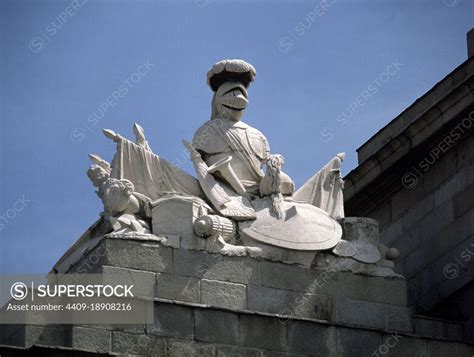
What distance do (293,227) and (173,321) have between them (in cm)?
310

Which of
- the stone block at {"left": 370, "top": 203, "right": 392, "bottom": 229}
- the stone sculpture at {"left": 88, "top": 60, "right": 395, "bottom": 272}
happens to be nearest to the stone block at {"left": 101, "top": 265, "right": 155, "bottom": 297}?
the stone sculpture at {"left": 88, "top": 60, "right": 395, "bottom": 272}

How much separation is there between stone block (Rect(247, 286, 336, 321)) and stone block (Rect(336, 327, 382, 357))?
53 centimetres

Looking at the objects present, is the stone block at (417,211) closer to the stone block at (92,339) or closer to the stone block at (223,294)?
the stone block at (223,294)

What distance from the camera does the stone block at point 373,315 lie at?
31556 millimetres

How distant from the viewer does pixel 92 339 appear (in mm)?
29266

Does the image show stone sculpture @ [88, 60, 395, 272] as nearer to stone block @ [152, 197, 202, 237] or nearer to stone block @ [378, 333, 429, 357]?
stone block @ [152, 197, 202, 237]

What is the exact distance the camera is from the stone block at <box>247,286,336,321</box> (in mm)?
31000

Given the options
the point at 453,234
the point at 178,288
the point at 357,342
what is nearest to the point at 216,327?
the point at 178,288

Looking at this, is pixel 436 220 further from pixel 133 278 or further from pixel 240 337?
pixel 133 278

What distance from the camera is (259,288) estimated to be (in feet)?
102

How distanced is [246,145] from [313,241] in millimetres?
2375

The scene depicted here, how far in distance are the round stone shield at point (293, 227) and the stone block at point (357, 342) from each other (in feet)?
5.41

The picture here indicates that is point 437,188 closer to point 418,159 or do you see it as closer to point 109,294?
point 418,159

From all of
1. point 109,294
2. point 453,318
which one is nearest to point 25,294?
point 109,294
